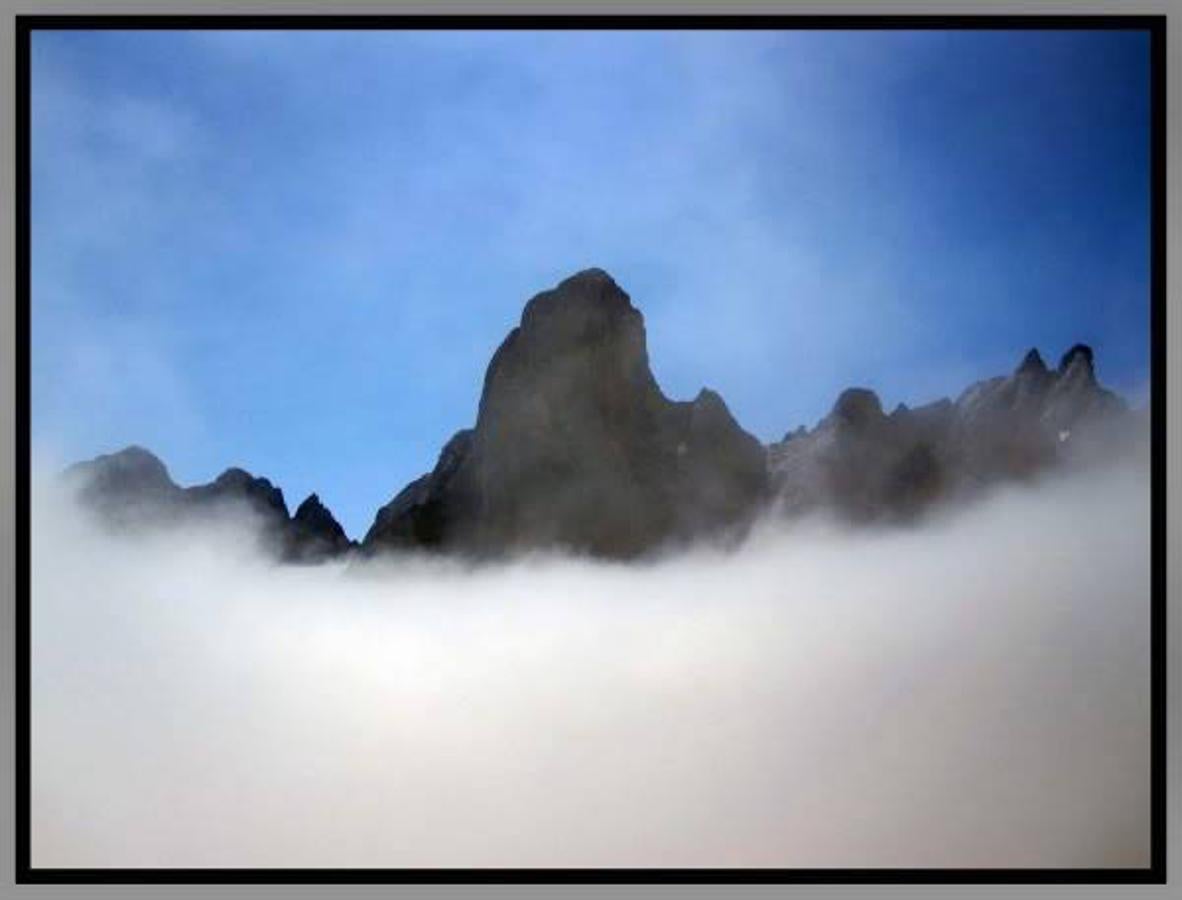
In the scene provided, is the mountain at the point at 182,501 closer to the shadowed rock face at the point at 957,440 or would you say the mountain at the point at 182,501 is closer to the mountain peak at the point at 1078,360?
the shadowed rock face at the point at 957,440

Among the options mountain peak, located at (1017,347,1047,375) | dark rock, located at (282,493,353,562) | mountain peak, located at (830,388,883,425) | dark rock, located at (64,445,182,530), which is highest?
mountain peak, located at (1017,347,1047,375)

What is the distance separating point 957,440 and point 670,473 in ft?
1.87

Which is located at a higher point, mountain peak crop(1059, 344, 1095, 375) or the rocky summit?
mountain peak crop(1059, 344, 1095, 375)

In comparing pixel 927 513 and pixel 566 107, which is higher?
pixel 566 107

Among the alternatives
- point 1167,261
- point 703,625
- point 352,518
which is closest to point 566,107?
point 352,518

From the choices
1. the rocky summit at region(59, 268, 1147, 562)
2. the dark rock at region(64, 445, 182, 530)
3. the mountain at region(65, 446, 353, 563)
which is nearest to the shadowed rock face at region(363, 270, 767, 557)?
the rocky summit at region(59, 268, 1147, 562)

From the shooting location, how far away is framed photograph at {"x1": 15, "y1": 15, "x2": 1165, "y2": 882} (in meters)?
2.13

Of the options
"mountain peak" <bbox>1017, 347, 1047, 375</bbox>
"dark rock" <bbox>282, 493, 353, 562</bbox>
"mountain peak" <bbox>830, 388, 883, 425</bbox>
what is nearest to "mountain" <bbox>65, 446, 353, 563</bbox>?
"dark rock" <bbox>282, 493, 353, 562</bbox>

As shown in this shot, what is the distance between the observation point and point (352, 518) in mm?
2150

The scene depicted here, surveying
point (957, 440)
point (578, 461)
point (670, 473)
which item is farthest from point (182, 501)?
point (957, 440)

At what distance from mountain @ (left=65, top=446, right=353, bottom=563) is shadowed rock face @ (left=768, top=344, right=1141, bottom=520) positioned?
2.99 ft

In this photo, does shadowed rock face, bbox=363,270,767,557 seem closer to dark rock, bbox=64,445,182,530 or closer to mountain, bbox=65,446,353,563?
mountain, bbox=65,446,353,563

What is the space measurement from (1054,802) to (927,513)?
614mm

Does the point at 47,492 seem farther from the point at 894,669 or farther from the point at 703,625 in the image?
the point at 894,669
